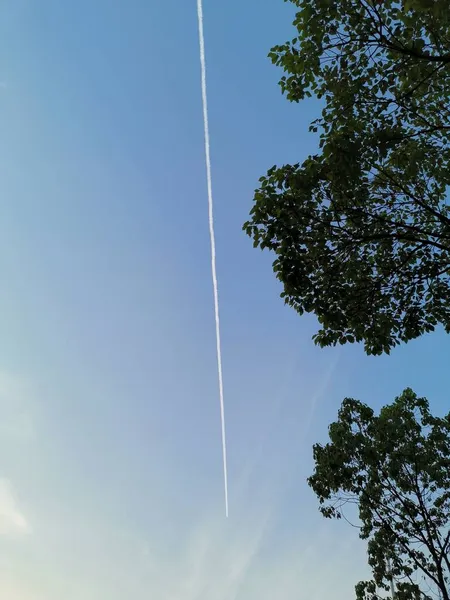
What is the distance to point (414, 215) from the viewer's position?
945cm

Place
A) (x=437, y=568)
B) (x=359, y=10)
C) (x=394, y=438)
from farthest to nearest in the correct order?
(x=394, y=438)
(x=437, y=568)
(x=359, y=10)

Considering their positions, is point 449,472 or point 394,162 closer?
point 394,162

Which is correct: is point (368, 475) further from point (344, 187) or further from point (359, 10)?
point (359, 10)

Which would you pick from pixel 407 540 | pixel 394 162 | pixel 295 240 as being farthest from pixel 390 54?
pixel 407 540

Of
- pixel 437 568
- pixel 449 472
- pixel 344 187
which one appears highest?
pixel 449 472

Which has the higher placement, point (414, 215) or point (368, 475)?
point (414, 215)

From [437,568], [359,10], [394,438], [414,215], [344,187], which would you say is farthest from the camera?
[394,438]

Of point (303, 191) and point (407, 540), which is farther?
point (407, 540)

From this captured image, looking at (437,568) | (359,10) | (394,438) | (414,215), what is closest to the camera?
(359,10)

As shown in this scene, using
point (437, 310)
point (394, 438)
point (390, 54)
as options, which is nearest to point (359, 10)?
point (390, 54)

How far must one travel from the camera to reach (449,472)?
52.2 ft

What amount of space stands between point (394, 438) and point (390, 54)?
1385cm

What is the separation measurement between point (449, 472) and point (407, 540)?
3.14m

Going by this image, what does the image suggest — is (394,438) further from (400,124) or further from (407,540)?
(400,124)
